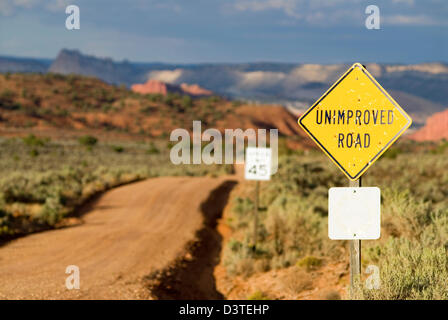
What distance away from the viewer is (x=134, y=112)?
96.4 meters

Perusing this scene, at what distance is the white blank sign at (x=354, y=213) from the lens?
18.8 ft

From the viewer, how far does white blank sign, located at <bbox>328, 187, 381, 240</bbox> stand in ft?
18.8

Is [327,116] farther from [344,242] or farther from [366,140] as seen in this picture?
[344,242]

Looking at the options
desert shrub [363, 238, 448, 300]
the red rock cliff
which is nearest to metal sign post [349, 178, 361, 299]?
desert shrub [363, 238, 448, 300]

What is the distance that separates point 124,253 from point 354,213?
25.9ft

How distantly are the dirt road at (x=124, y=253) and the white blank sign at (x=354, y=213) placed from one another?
4355 millimetres

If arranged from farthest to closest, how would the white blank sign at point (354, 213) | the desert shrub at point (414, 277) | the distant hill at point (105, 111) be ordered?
the distant hill at point (105, 111) → the white blank sign at point (354, 213) → the desert shrub at point (414, 277)

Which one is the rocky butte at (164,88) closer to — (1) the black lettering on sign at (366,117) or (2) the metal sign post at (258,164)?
(2) the metal sign post at (258,164)

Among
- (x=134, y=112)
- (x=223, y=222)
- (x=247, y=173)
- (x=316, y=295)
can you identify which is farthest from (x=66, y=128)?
(x=316, y=295)

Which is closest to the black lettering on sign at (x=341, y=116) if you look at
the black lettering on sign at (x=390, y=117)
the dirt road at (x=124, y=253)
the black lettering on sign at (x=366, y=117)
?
the black lettering on sign at (x=366, y=117)

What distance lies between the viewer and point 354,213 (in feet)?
18.9

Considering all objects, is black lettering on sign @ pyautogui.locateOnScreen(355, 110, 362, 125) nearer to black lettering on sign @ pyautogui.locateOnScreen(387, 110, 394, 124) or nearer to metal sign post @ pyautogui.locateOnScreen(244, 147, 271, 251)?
black lettering on sign @ pyautogui.locateOnScreen(387, 110, 394, 124)

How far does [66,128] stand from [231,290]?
2989 inches

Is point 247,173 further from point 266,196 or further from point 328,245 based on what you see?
point 266,196
